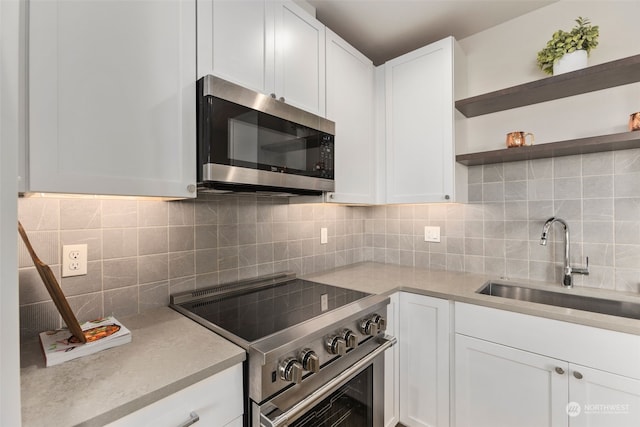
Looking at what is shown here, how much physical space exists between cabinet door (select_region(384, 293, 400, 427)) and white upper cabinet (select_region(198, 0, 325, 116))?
1181mm

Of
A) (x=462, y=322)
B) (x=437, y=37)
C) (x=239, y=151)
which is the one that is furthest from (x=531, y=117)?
(x=239, y=151)

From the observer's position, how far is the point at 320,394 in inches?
40.6

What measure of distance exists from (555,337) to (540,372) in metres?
0.17

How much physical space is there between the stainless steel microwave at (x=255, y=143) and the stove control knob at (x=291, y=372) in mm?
666

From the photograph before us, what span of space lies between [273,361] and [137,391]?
37 cm

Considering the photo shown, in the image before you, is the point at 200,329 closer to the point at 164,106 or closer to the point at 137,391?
the point at 137,391

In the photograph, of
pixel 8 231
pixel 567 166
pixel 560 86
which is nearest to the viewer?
pixel 8 231

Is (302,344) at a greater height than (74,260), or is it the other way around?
(74,260)

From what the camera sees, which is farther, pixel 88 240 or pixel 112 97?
pixel 88 240

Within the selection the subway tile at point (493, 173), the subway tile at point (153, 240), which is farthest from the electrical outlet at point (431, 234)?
the subway tile at point (153, 240)

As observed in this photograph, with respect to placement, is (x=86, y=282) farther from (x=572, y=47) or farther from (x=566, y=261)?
(x=572, y=47)

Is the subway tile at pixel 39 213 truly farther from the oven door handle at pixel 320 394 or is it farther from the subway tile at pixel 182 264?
the oven door handle at pixel 320 394

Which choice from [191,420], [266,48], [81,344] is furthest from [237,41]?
[191,420]

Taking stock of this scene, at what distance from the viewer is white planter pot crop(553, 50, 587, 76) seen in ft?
4.75
